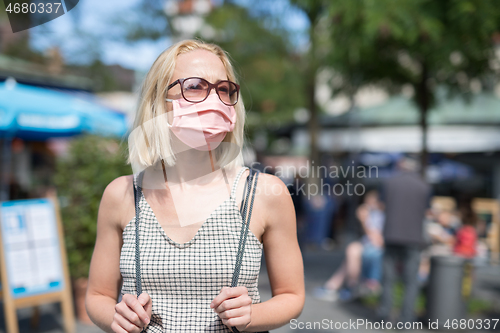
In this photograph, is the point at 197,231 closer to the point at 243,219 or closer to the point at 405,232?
the point at 243,219

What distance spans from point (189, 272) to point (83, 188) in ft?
12.9

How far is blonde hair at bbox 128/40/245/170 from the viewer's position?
1375 mm

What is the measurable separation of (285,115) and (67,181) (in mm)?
10998

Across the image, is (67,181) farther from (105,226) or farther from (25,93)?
(105,226)

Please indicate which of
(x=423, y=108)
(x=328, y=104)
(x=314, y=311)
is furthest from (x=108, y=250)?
(x=328, y=104)

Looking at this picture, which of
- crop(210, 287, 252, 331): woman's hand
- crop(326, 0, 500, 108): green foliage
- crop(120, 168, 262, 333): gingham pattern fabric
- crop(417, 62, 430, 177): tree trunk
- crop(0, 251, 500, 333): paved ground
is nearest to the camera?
crop(210, 287, 252, 331): woman's hand

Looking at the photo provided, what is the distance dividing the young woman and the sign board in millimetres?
3090

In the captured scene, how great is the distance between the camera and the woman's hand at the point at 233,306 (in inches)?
45.3

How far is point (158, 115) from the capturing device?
1.39m

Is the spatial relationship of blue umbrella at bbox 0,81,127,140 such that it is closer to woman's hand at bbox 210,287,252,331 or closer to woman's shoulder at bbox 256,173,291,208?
woman's shoulder at bbox 256,173,291,208

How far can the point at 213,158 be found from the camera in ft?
4.83

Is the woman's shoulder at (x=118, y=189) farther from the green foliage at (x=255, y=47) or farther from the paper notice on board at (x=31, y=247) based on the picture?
the green foliage at (x=255, y=47)

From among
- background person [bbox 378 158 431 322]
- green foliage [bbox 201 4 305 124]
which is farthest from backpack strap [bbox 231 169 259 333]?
green foliage [bbox 201 4 305 124]

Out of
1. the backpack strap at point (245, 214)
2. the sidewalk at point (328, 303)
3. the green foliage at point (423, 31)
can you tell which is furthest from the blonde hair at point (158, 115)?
the green foliage at point (423, 31)
